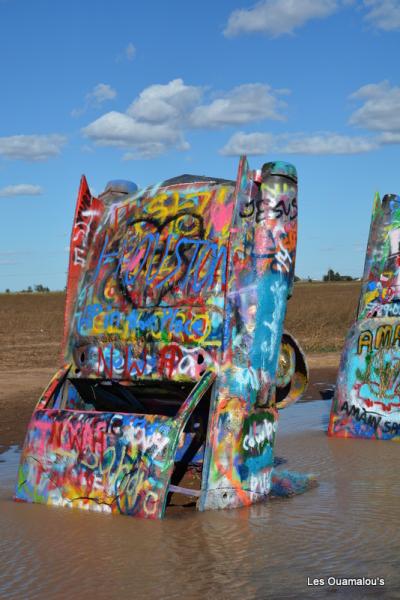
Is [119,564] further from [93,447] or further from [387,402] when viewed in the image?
[387,402]

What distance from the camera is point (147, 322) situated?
714cm

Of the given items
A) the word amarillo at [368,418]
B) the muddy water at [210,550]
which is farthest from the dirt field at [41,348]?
the muddy water at [210,550]

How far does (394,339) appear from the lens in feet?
34.7

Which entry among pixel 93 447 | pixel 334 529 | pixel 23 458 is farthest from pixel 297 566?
pixel 23 458

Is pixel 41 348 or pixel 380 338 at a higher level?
pixel 380 338

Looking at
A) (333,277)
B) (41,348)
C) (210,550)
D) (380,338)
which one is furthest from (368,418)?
(333,277)

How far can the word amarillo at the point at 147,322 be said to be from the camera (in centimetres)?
686

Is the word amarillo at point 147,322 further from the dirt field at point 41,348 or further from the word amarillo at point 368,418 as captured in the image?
the word amarillo at point 368,418

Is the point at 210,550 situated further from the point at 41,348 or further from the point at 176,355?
the point at 41,348

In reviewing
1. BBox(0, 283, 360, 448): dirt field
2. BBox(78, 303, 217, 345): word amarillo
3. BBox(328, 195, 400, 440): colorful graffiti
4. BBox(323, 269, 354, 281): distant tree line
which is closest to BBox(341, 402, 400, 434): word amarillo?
BBox(328, 195, 400, 440): colorful graffiti

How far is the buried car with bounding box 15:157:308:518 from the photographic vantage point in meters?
6.45

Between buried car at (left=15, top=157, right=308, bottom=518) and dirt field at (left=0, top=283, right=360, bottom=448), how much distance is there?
11.8 ft

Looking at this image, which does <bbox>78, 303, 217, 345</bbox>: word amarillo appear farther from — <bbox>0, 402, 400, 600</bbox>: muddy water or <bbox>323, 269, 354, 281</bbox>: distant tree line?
<bbox>323, 269, 354, 281</bbox>: distant tree line

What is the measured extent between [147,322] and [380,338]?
4.32m
